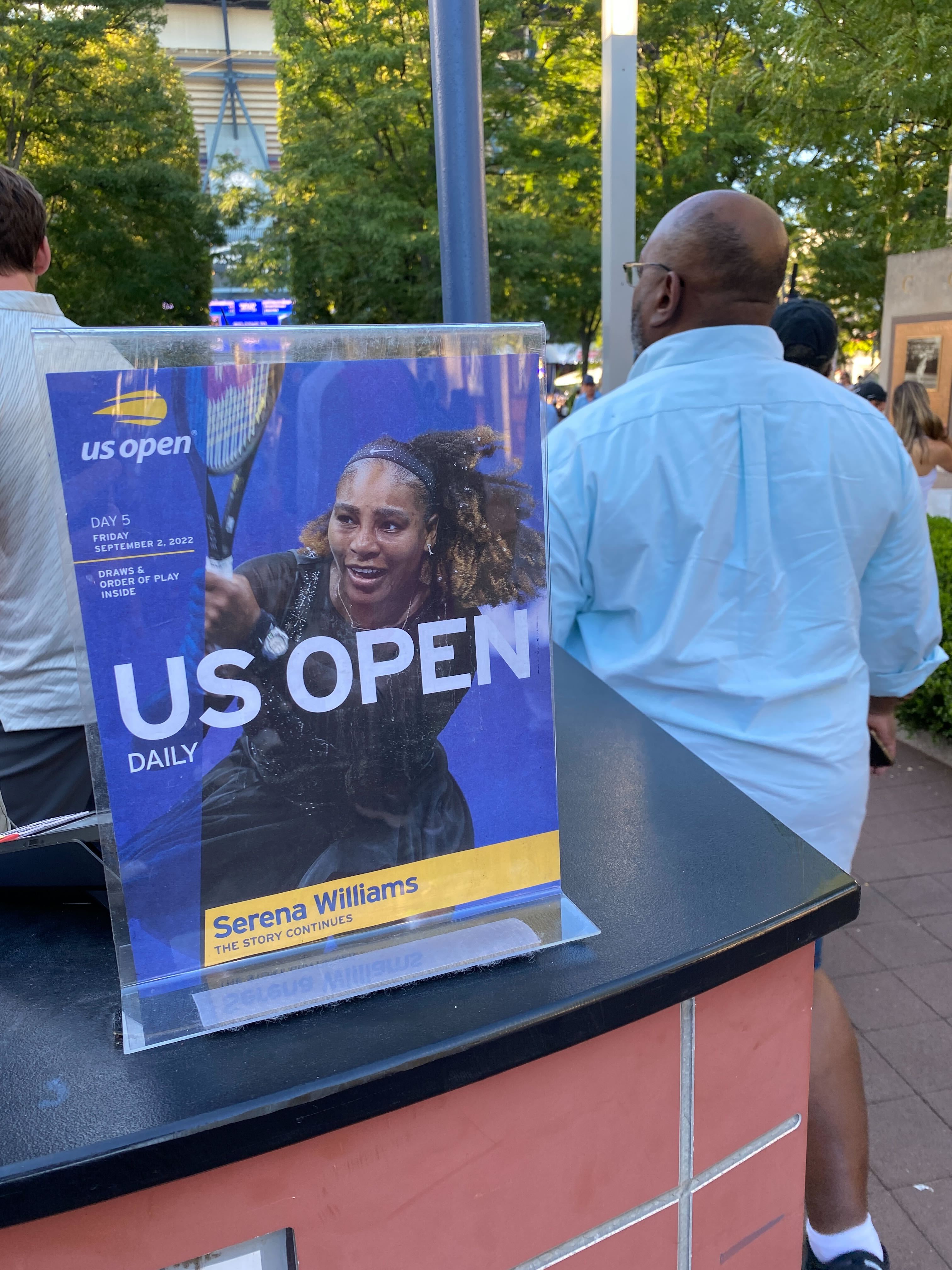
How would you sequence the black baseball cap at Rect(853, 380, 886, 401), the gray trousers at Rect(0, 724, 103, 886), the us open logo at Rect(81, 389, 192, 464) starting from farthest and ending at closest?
the black baseball cap at Rect(853, 380, 886, 401), the gray trousers at Rect(0, 724, 103, 886), the us open logo at Rect(81, 389, 192, 464)

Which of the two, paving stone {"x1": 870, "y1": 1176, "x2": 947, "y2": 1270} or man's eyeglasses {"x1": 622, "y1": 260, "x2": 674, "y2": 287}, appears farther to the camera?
paving stone {"x1": 870, "y1": 1176, "x2": 947, "y2": 1270}

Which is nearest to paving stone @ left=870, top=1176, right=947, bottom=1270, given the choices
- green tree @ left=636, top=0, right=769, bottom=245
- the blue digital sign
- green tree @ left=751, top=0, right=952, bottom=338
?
green tree @ left=751, top=0, right=952, bottom=338

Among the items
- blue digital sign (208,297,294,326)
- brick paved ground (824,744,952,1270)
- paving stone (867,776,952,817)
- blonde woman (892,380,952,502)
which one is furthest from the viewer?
blue digital sign (208,297,294,326)

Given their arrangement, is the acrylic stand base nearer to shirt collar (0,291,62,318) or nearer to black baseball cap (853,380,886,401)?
shirt collar (0,291,62,318)

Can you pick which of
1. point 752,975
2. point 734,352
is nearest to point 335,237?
point 734,352

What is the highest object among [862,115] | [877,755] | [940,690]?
[862,115]

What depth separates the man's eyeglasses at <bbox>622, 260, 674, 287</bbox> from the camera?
208 cm

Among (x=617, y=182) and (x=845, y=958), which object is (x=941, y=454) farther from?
(x=845, y=958)

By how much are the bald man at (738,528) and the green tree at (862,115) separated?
653 centimetres

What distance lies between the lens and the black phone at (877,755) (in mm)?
2432

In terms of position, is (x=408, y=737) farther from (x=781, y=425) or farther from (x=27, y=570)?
(x=781, y=425)

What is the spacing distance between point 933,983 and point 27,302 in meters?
3.35

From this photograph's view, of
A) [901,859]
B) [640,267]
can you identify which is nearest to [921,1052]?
[901,859]

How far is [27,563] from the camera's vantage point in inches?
70.7
